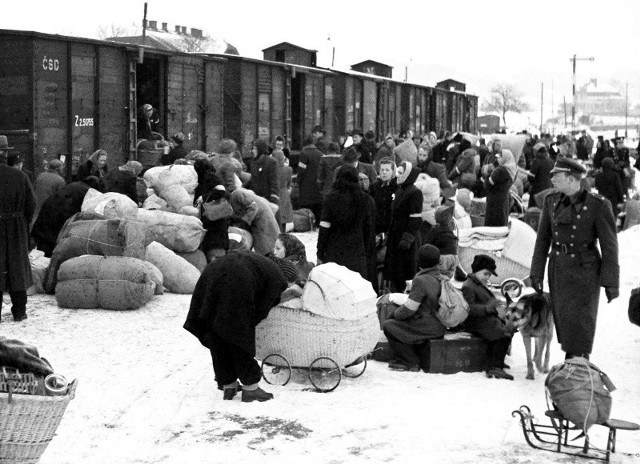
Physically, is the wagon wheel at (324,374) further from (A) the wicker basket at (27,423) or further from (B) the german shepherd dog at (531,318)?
(A) the wicker basket at (27,423)

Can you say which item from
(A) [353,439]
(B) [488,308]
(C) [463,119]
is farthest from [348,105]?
(A) [353,439]

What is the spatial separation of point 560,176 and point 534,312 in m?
1.15

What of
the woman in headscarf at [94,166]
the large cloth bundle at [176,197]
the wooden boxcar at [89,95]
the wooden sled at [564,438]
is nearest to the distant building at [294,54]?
the wooden boxcar at [89,95]

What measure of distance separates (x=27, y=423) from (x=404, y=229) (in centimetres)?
630

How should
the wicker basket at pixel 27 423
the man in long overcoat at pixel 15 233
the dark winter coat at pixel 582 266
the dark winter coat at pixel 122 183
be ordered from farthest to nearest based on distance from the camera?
the dark winter coat at pixel 122 183 → the man in long overcoat at pixel 15 233 → the dark winter coat at pixel 582 266 → the wicker basket at pixel 27 423

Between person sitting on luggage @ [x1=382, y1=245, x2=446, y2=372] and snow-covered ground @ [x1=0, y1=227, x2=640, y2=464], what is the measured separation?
212 millimetres

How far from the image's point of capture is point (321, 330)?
8.28 meters

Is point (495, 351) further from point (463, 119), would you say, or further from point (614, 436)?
point (463, 119)

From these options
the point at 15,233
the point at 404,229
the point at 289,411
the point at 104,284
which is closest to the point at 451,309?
the point at 289,411

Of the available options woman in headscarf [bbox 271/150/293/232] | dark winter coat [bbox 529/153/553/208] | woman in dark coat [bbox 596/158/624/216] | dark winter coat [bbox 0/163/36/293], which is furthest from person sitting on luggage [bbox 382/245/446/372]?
woman in dark coat [bbox 596/158/624/216]

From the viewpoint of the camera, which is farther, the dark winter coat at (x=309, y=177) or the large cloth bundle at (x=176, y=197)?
the dark winter coat at (x=309, y=177)

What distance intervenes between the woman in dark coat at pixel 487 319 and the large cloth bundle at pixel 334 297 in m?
1.03

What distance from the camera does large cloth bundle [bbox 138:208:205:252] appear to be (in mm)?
12961

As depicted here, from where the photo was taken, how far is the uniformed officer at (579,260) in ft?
26.6
